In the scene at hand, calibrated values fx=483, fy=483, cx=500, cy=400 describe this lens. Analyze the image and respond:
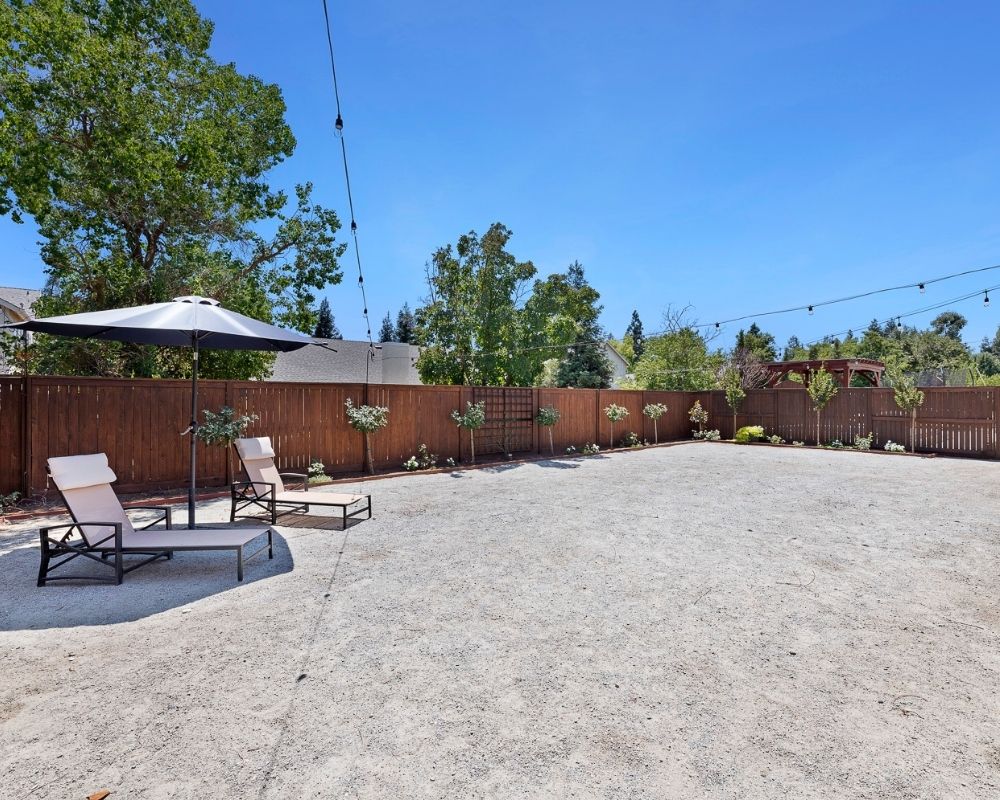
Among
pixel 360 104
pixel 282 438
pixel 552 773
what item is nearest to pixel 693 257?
pixel 360 104

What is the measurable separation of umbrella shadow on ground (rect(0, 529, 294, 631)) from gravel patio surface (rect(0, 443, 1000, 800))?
1.0 inches

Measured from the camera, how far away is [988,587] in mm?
3420

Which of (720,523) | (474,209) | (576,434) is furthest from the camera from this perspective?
(576,434)

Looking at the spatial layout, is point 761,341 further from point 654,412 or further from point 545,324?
point 545,324

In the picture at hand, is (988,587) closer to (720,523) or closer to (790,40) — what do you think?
(720,523)

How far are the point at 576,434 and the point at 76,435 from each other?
10.4 metres

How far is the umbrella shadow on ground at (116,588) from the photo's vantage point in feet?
9.73

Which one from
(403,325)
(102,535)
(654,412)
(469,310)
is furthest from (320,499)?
(403,325)

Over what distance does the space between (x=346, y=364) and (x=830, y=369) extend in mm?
17363

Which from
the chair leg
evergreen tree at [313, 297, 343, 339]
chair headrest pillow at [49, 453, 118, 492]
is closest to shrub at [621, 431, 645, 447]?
chair headrest pillow at [49, 453, 118, 492]

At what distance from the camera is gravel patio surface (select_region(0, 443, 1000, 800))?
1.67 metres

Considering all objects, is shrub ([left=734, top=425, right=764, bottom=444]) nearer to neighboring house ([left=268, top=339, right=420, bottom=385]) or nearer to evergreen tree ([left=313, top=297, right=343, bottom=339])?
neighboring house ([left=268, top=339, right=420, bottom=385])

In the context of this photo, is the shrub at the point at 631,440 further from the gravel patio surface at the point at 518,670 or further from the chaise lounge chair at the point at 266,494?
the chaise lounge chair at the point at 266,494

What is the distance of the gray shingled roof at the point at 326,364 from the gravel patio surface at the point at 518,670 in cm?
1233
